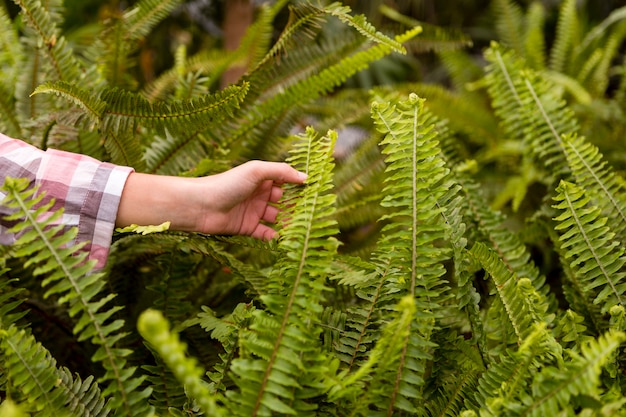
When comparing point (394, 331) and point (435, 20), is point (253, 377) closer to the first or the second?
point (394, 331)

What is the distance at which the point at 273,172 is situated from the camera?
0.81 meters

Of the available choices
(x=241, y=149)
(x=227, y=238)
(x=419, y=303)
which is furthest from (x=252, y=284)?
(x=241, y=149)

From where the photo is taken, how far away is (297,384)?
0.59m

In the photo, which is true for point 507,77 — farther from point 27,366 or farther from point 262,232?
point 27,366

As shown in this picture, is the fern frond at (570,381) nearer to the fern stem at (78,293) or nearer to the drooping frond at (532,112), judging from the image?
the fern stem at (78,293)

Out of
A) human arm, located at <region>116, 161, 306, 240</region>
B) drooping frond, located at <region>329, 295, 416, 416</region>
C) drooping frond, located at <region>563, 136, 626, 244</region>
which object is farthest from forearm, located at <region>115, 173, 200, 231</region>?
drooping frond, located at <region>563, 136, 626, 244</region>

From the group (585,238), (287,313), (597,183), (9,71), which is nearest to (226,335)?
(287,313)

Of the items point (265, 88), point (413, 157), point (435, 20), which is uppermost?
point (413, 157)

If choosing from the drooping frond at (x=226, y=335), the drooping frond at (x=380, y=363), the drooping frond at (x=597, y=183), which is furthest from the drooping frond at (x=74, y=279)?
the drooping frond at (x=597, y=183)

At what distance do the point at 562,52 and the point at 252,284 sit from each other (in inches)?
57.5

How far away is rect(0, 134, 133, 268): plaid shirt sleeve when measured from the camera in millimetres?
751

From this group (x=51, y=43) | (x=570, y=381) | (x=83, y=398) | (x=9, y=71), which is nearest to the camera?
(x=570, y=381)

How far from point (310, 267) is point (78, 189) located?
340 mm

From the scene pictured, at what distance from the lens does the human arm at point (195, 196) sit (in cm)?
78
